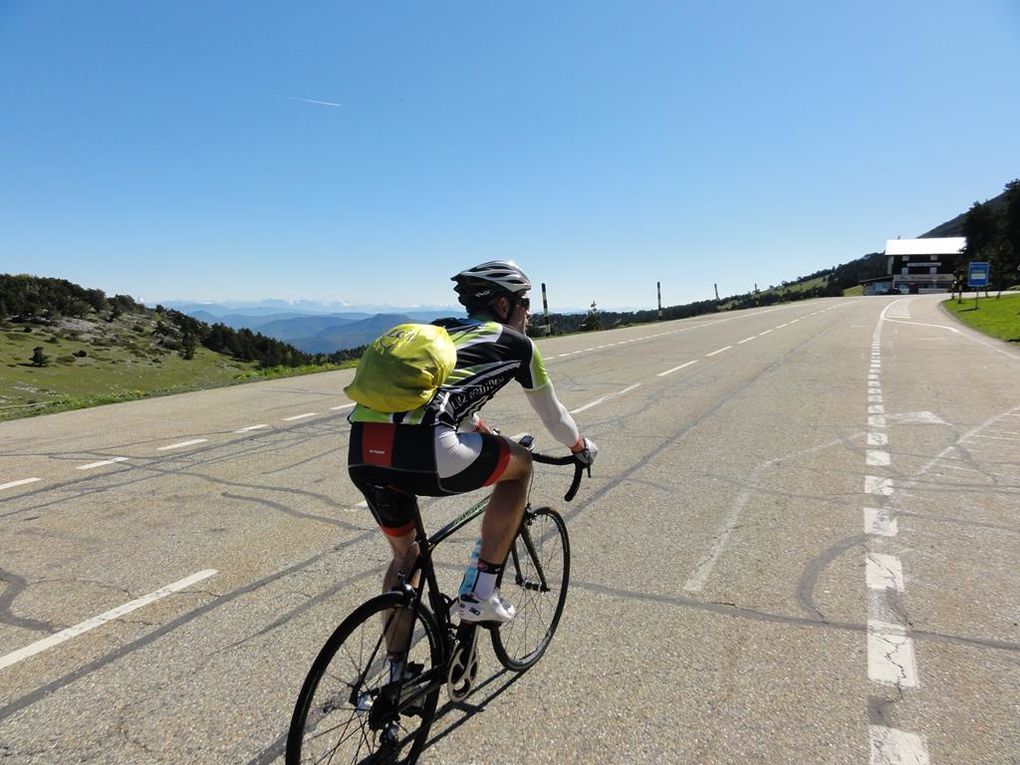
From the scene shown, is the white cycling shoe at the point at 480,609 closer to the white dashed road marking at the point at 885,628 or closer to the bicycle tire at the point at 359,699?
the bicycle tire at the point at 359,699

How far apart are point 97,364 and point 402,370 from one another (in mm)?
39098

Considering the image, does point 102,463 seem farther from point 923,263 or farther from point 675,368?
point 923,263

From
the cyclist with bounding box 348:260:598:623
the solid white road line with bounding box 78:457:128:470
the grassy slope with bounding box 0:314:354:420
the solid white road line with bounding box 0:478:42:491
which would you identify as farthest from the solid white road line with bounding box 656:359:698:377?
the cyclist with bounding box 348:260:598:623

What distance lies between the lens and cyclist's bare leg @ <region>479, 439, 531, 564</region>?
263 centimetres

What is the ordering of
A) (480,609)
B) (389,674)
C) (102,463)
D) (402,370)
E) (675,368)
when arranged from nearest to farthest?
(402,370)
(389,674)
(480,609)
(102,463)
(675,368)

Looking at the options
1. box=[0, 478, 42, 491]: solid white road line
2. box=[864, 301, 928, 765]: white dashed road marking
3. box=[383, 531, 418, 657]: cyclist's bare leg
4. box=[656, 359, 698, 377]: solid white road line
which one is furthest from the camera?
box=[656, 359, 698, 377]: solid white road line

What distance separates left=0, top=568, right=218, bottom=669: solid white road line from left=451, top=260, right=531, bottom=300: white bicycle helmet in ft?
9.33

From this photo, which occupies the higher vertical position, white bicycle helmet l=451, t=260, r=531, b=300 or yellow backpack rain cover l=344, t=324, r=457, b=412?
white bicycle helmet l=451, t=260, r=531, b=300

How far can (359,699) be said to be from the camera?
2.27 metres

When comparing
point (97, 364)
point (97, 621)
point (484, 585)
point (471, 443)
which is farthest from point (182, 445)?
point (97, 364)

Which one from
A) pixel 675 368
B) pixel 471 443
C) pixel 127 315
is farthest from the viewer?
pixel 127 315

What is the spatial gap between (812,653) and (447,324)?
2569 millimetres

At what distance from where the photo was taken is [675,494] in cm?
581

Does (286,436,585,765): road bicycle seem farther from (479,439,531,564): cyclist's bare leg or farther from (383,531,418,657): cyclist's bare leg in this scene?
(479,439,531,564): cyclist's bare leg
